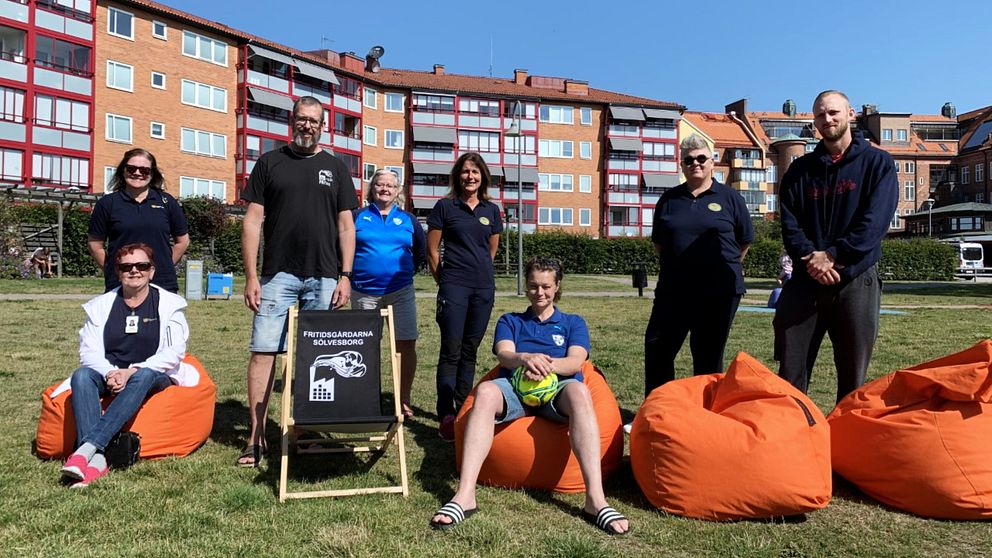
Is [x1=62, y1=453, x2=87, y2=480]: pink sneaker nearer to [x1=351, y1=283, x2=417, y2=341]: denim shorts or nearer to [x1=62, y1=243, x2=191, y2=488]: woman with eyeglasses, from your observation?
[x1=62, y1=243, x2=191, y2=488]: woman with eyeglasses

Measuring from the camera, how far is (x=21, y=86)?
34.5m

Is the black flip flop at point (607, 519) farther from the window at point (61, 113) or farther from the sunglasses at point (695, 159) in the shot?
the window at point (61, 113)

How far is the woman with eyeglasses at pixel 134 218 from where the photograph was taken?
532cm

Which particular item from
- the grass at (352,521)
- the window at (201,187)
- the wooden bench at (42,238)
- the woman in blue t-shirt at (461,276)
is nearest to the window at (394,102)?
the window at (201,187)

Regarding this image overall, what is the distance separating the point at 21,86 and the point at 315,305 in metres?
37.9

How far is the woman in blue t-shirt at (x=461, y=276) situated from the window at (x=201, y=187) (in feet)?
127

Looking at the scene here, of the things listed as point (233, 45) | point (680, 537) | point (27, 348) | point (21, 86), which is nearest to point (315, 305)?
point (680, 537)

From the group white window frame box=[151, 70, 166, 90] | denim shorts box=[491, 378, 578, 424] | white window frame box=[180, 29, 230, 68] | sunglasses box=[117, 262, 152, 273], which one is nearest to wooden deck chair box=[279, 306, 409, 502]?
denim shorts box=[491, 378, 578, 424]

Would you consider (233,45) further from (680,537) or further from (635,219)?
(680,537)

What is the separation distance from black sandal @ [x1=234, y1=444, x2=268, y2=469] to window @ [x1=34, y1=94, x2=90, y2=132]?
38.0m

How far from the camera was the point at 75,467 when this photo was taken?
3939 millimetres

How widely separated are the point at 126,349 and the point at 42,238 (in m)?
29.5

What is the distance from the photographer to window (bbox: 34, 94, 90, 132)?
35.4 m

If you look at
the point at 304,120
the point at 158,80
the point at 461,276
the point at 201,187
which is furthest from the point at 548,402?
the point at 158,80
